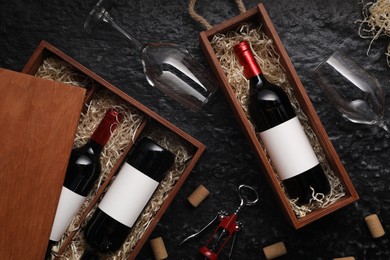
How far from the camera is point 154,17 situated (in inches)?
89.7

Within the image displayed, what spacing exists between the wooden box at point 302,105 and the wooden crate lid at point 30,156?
2.08 ft

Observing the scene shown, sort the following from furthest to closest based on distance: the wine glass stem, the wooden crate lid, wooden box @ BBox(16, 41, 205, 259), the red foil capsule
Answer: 1. the wine glass stem
2. wooden box @ BBox(16, 41, 205, 259)
3. the red foil capsule
4. the wooden crate lid

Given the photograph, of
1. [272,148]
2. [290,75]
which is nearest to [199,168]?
[272,148]

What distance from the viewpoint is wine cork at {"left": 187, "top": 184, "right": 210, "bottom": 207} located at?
219cm

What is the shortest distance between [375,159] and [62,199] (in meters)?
1.45

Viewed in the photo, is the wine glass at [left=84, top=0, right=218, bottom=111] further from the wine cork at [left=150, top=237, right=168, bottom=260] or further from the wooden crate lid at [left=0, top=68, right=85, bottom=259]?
the wine cork at [left=150, top=237, right=168, bottom=260]

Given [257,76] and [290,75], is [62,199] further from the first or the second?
[290,75]

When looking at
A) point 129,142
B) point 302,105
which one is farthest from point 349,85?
point 129,142

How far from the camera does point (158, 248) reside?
218cm

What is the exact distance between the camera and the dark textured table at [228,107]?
2242 mm

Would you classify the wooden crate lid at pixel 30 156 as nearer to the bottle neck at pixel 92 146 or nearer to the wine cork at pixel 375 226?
the bottle neck at pixel 92 146

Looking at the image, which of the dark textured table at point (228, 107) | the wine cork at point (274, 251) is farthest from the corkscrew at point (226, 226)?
the wine cork at point (274, 251)

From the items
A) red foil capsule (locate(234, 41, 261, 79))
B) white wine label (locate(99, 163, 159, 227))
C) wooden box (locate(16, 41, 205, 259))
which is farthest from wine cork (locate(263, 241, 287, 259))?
red foil capsule (locate(234, 41, 261, 79))

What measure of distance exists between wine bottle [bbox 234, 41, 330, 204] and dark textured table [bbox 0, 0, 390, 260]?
0.29 meters
